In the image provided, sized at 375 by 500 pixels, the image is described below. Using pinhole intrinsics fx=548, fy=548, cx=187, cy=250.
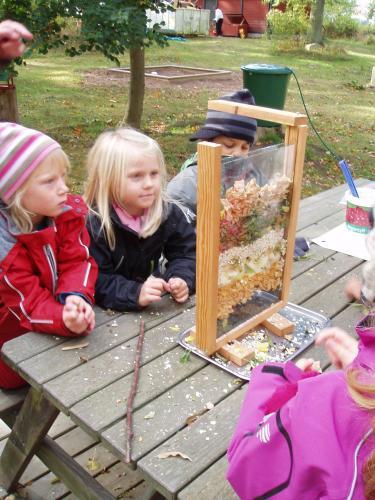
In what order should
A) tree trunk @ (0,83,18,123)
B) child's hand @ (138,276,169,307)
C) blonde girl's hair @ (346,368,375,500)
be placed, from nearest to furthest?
1. blonde girl's hair @ (346,368,375,500)
2. child's hand @ (138,276,169,307)
3. tree trunk @ (0,83,18,123)

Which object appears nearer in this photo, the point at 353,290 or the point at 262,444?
the point at 262,444

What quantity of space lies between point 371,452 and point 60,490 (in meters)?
1.83

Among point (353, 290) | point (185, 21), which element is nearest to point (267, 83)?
point (353, 290)

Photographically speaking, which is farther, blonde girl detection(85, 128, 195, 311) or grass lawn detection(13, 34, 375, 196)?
grass lawn detection(13, 34, 375, 196)

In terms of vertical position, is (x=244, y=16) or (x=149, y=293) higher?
(x=244, y=16)

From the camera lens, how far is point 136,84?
21.1 feet

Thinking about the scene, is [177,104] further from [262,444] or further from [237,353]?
[262,444]

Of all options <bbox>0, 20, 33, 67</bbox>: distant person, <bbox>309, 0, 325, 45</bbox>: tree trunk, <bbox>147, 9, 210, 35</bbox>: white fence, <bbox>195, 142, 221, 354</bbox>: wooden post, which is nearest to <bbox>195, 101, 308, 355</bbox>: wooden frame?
<bbox>195, 142, 221, 354</bbox>: wooden post

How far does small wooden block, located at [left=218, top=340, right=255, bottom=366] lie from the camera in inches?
64.0

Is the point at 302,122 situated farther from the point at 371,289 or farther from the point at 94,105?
the point at 94,105

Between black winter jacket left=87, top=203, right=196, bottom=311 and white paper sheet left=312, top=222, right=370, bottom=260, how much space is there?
725 millimetres

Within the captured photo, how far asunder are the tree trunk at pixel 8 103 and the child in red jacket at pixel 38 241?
405 centimetres

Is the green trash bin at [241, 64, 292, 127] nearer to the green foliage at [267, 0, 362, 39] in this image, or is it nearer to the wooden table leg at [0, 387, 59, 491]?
the wooden table leg at [0, 387, 59, 491]

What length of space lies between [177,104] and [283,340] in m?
8.15
